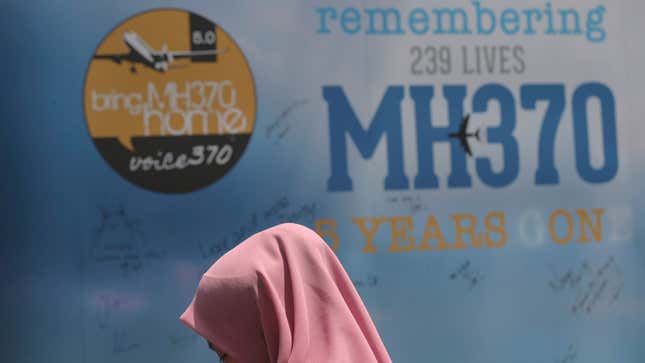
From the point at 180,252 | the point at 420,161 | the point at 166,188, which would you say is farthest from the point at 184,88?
the point at 420,161

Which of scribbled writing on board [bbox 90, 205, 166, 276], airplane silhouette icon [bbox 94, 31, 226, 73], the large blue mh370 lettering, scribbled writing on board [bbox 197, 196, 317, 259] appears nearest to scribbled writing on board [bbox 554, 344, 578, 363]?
the large blue mh370 lettering

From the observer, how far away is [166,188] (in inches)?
123

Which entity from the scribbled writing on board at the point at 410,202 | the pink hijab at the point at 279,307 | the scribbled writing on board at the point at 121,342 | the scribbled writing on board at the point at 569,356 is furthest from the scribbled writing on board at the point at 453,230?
the pink hijab at the point at 279,307

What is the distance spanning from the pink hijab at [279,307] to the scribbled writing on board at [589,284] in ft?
7.08

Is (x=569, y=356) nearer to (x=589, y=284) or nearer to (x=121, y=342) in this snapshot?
(x=589, y=284)

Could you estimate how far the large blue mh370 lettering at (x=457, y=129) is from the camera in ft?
10.6

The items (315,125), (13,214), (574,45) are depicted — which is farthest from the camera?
(574,45)

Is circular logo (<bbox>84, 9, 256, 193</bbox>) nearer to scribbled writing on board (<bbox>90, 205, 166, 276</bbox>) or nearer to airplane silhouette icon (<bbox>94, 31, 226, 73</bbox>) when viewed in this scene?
airplane silhouette icon (<bbox>94, 31, 226, 73</bbox>)

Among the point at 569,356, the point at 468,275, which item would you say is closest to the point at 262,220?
the point at 468,275

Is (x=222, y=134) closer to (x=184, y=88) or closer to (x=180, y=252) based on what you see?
(x=184, y=88)

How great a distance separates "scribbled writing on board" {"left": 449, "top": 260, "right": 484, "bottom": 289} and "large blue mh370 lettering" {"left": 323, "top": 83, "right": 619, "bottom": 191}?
12.2 inches

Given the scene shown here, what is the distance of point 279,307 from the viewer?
1240 millimetres

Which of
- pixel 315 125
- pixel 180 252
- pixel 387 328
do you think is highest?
pixel 315 125

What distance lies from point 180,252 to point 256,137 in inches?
19.5
